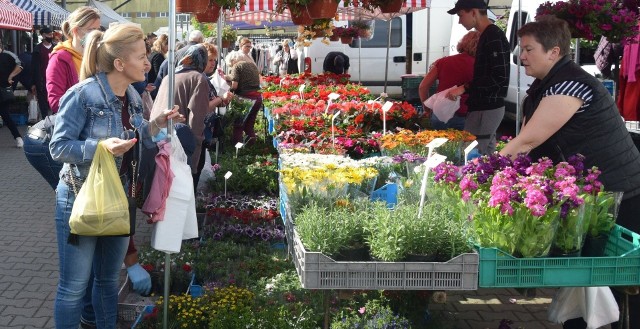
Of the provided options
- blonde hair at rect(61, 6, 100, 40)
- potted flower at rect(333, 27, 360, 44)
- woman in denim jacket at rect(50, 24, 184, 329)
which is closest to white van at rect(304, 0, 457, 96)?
potted flower at rect(333, 27, 360, 44)

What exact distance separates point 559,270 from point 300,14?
4470 millimetres

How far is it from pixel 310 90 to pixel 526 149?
7227mm

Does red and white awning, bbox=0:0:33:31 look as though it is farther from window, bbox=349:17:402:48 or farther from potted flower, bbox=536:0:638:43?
potted flower, bbox=536:0:638:43

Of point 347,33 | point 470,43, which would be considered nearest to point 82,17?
point 470,43

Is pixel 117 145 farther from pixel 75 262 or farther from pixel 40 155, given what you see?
pixel 40 155

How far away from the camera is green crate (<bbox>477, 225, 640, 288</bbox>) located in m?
2.89

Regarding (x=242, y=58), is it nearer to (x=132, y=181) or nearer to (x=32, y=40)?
(x=132, y=181)

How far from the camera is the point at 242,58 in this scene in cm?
1148

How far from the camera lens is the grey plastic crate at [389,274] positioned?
2840mm

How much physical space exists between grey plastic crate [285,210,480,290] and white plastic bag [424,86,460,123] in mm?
3654

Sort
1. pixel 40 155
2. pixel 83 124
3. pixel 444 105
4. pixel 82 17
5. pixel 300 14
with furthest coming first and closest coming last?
pixel 300 14, pixel 444 105, pixel 82 17, pixel 40 155, pixel 83 124

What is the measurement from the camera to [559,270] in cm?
294

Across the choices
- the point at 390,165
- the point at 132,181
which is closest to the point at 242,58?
the point at 390,165

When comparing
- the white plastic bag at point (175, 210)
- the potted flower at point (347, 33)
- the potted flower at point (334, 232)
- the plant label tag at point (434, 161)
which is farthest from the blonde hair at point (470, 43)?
the potted flower at point (347, 33)
